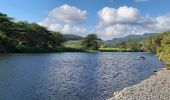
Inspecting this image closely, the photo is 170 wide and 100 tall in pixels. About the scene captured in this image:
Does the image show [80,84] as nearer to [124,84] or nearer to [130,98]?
[124,84]

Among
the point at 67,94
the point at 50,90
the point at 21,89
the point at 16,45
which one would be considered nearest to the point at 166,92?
the point at 67,94

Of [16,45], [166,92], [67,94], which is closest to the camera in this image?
[166,92]

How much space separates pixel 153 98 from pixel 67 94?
1282cm

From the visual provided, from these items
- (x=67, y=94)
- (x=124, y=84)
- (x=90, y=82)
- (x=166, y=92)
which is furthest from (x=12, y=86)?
(x=166, y=92)

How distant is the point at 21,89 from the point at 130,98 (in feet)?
56.7

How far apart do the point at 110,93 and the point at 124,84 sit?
10380mm

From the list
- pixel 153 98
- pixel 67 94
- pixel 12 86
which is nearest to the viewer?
pixel 153 98

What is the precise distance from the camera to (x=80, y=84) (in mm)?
53719

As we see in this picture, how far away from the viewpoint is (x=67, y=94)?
43656mm

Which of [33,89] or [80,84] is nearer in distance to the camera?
[33,89]

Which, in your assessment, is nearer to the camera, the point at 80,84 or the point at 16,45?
the point at 80,84

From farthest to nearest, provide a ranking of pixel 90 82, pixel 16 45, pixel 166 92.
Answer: pixel 16 45 < pixel 90 82 < pixel 166 92

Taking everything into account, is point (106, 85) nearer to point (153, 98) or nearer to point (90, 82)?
point (90, 82)

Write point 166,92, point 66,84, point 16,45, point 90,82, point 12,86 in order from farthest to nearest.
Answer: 1. point 16,45
2. point 90,82
3. point 66,84
4. point 12,86
5. point 166,92
